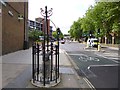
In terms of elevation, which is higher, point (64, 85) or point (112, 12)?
point (112, 12)

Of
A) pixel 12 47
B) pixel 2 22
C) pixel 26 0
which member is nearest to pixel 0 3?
pixel 2 22

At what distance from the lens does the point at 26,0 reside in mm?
41250

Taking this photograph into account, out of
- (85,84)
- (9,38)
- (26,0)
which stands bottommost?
(85,84)

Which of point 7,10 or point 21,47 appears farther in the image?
point 21,47

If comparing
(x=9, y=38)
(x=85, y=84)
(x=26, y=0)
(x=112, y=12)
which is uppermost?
(x=26, y=0)

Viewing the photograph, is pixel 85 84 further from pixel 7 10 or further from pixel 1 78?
pixel 7 10

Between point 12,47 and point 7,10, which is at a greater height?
point 7,10

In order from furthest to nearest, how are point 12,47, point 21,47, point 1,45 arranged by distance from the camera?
point 21,47 → point 12,47 → point 1,45

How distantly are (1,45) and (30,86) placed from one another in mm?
15330

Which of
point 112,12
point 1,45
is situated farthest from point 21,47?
point 112,12

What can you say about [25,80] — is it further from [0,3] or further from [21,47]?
[21,47]

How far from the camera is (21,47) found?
37281 mm

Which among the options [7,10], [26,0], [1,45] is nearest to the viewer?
[1,45]

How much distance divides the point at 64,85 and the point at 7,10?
18889 millimetres
